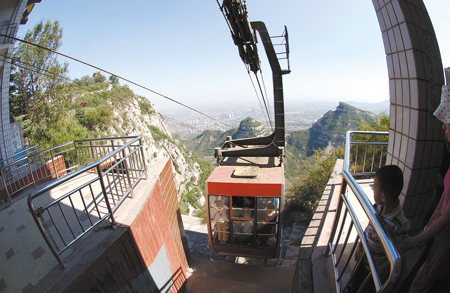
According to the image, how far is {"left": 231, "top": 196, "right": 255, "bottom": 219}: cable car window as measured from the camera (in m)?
4.43

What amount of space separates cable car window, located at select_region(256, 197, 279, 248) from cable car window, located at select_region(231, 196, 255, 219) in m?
0.16

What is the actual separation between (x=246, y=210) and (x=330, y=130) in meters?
77.2

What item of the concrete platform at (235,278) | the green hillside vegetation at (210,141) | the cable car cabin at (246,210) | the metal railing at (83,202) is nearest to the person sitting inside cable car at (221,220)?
the cable car cabin at (246,210)

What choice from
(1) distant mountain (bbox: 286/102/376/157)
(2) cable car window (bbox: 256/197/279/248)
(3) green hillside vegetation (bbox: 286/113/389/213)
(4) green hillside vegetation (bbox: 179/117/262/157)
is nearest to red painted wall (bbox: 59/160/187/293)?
(2) cable car window (bbox: 256/197/279/248)

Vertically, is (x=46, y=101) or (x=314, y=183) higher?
(x=46, y=101)

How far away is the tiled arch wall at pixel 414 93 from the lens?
5.99ft

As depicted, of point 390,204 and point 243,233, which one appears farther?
point 243,233

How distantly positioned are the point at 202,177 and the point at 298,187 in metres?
32.9

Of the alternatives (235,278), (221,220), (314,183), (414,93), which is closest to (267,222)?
(221,220)

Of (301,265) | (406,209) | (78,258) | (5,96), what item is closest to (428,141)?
(406,209)

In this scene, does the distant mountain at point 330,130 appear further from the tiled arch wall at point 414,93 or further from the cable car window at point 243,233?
the tiled arch wall at point 414,93

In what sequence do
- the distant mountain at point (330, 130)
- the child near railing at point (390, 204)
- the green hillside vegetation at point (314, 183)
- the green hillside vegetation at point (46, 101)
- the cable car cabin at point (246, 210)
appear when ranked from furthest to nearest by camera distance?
1. the distant mountain at point (330, 130)
2. the green hillside vegetation at point (314, 183)
3. the green hillside vegetation at point (46, 101)
4. the cable car cabin at point (246, 210)
5. the child near railing at point (390, 204)

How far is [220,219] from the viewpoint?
487cm

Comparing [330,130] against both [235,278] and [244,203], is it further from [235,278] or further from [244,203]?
[244,203]
